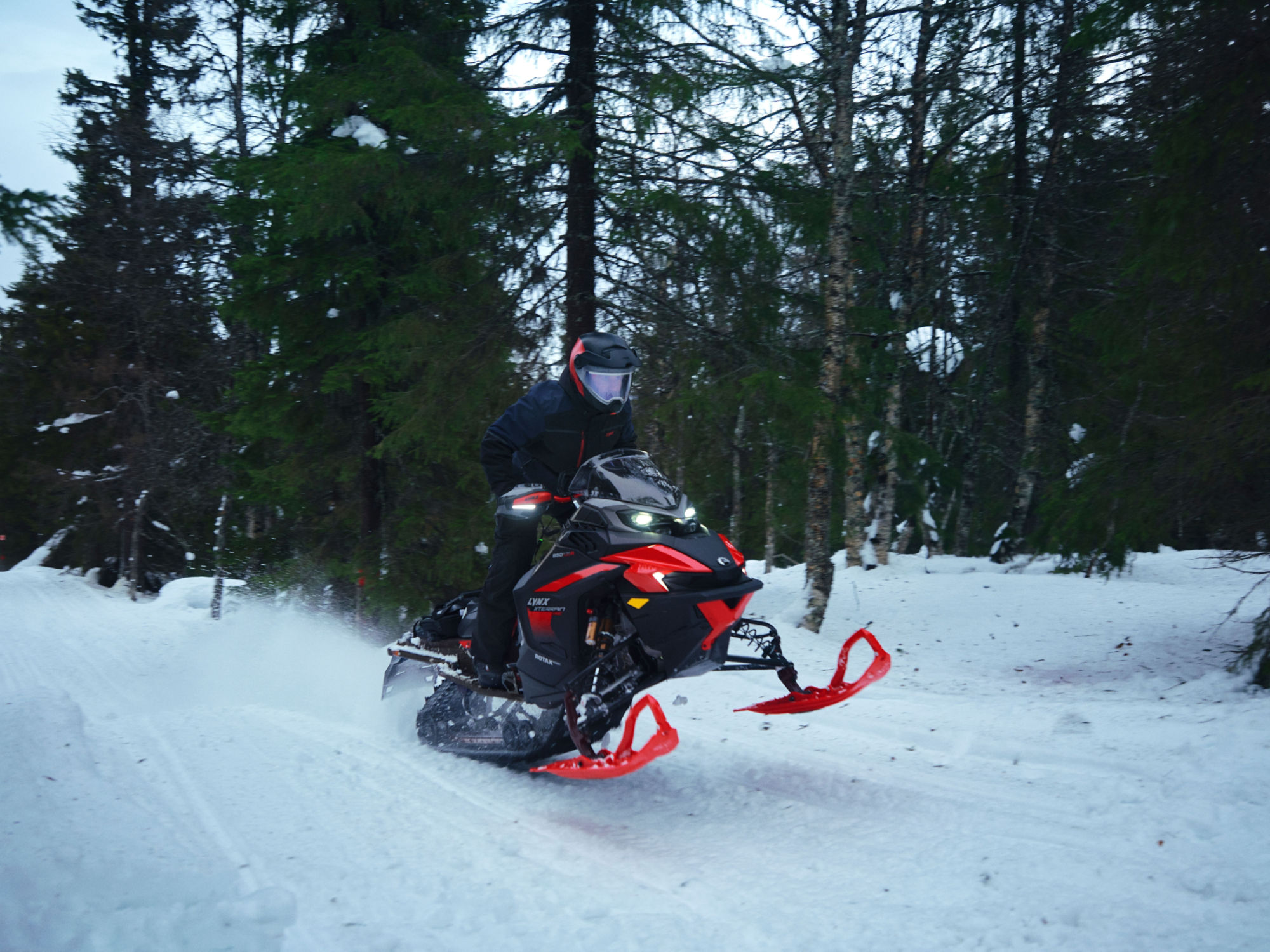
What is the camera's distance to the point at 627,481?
4324 millimetres

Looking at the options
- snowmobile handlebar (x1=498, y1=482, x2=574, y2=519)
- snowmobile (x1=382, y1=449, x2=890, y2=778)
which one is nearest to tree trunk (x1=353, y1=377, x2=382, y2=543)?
snowmobile handlebar (x1=498, y1=482, x2=574, y2=519)

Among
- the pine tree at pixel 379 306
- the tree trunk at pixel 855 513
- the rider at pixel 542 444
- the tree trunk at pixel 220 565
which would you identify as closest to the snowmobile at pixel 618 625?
the rider at pixel 542 444

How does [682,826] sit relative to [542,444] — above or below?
below

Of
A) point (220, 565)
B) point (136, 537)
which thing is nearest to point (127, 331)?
point (136, 537)

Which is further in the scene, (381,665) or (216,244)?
(216,244)

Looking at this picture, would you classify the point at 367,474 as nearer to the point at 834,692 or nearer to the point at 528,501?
the point at 528,501

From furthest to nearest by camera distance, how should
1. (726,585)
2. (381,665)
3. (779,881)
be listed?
(381,665) < (726,585) < (779,881)

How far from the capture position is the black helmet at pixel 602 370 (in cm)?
458

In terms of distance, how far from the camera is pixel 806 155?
10.1 meters

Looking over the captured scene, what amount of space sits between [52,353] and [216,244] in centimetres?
985

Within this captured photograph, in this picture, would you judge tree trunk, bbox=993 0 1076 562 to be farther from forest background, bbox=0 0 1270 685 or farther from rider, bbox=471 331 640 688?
rider, bbox=471 331 640 688

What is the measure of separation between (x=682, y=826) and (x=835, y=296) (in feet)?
21.6

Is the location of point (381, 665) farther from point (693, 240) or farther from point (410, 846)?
point (693, 240)

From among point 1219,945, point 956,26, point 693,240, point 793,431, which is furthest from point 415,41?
point 1219,945
